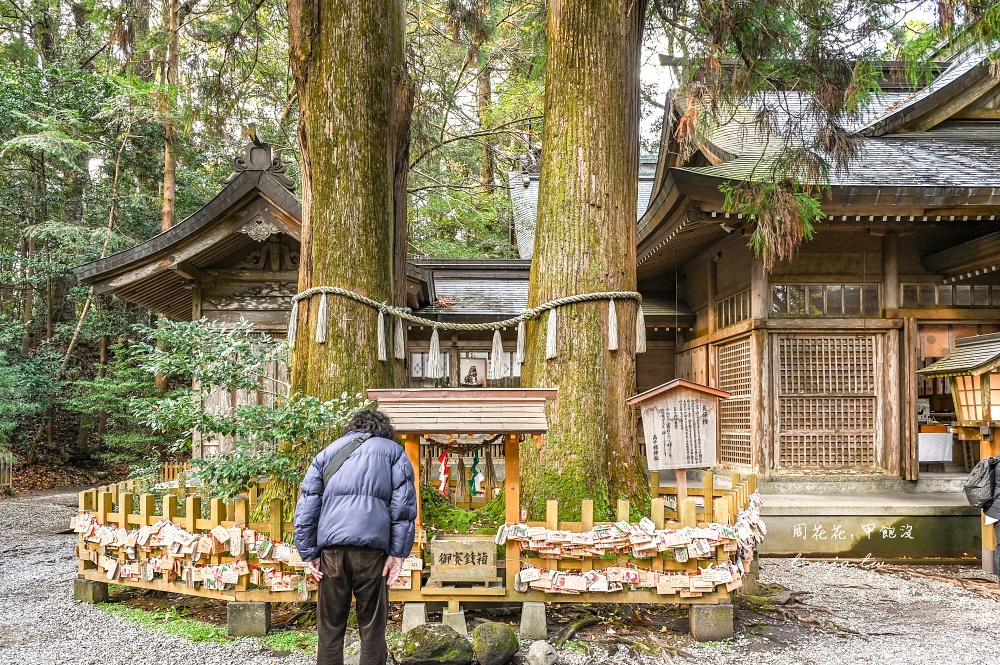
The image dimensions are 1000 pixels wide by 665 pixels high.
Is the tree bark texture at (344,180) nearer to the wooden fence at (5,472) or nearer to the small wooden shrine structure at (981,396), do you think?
the small wooden shrine structure at (981,396)

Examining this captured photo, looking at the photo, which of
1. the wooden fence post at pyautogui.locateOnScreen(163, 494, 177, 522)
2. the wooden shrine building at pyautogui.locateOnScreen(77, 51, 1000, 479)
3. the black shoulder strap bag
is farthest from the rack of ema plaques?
the wooden shrine building at pyautogui.locateOnScreen(77, 51, 1000, 479)

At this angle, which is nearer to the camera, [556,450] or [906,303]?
[556,450]

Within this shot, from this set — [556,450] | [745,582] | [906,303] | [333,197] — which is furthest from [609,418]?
[906,303]

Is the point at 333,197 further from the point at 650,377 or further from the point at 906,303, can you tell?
the point at 650,377

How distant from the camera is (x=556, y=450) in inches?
205

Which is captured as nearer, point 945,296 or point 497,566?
point 497,566

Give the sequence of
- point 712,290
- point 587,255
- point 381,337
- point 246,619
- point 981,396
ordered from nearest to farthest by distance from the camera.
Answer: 1. point 246,619
2. point 587,255
3. point 381,337
4. point 981,396
5. point 712,290

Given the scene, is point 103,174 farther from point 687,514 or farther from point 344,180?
point 687,514

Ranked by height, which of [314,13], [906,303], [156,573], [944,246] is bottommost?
[156,573]

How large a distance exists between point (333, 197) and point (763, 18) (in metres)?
4.32

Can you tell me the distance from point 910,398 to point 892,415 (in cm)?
31

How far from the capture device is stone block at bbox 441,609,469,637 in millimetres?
4352

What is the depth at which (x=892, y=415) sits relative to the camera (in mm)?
8531

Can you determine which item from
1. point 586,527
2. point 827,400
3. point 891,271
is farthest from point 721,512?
point 891,271
